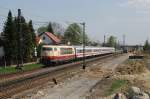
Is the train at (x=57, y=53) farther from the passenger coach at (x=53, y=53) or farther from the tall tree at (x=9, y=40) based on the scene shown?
the tall tree at (x=9, y=40)

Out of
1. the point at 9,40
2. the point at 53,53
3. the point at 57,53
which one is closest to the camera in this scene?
the point at 9,40

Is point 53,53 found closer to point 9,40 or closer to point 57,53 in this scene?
point 57,53

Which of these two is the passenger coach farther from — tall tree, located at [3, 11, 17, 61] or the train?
tall tree, located at [3, 11, 17, 61]

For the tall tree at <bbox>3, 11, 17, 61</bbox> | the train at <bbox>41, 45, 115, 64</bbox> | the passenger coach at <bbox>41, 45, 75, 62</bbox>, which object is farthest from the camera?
the train at <bbox>41, 45, 115, 64</bbox>

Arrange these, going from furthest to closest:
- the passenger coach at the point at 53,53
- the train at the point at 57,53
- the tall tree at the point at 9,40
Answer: the train at the point at 57,53, the passenger coach at the point at 53,53, the tall tree at the point at 9,40

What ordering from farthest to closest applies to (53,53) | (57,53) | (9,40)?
1. (57,53)
2. (53,53)
3. (9,40)

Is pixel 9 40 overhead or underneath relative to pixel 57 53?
overhead

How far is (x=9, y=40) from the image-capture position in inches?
2411

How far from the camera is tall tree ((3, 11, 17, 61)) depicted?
2398 inches

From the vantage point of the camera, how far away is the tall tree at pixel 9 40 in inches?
2398

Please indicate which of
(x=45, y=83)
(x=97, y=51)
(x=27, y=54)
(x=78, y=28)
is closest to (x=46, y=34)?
(x=97, y=51)

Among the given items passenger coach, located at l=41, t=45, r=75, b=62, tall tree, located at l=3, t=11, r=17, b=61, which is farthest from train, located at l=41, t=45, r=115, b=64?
tall tree, located at l=3, t=11, r=17, b=61

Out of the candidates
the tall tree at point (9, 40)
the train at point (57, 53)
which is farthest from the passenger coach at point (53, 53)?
the tall tree at point (9, 40)

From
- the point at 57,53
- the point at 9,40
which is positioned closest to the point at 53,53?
the point at 57,53
